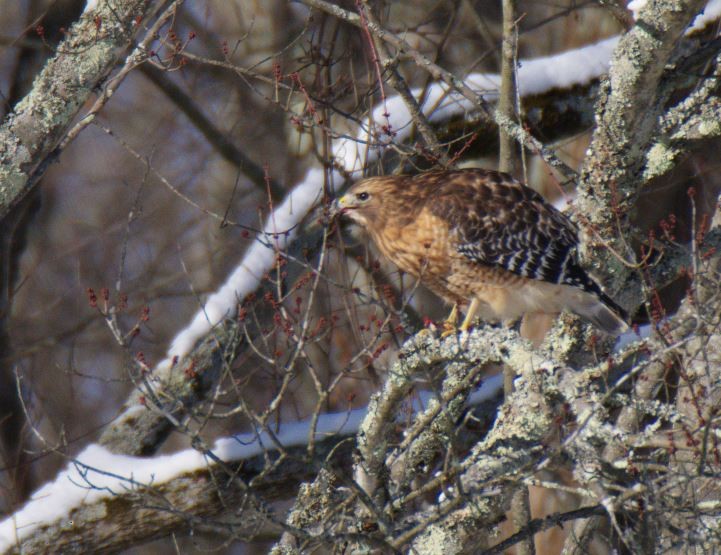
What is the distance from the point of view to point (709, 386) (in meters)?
3.13

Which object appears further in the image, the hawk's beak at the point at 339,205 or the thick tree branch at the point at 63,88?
the hawk's beak at the point at 339,205

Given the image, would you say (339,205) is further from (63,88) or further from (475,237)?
(63,88)

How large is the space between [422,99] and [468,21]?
3.22 m

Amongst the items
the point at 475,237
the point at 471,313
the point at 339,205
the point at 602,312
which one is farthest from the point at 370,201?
the point at 602,312

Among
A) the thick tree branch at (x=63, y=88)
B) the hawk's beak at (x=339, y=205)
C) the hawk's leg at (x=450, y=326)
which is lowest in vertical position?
the hawk's leg at (x=450, y=326)

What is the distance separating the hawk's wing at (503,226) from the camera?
4621mm

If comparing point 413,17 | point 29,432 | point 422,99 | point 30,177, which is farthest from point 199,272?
point 30,177

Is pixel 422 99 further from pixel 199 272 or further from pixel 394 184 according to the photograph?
pixel 199 272

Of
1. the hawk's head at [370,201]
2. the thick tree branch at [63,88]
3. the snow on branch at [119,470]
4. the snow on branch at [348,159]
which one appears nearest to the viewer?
the thick tree branch at [63,88]

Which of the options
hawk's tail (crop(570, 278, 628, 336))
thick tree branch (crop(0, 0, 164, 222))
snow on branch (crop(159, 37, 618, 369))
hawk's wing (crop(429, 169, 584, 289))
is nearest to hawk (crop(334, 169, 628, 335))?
hawk's wing (crop(429, 169, 584, 289))

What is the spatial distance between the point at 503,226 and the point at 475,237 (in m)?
0.14

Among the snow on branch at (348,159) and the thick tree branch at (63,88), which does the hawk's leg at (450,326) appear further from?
the thick tree branch at (63,88)

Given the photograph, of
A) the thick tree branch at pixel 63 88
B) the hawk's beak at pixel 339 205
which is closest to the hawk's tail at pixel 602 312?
the hawk's beak at pixel 339 205

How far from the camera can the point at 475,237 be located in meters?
4.63
